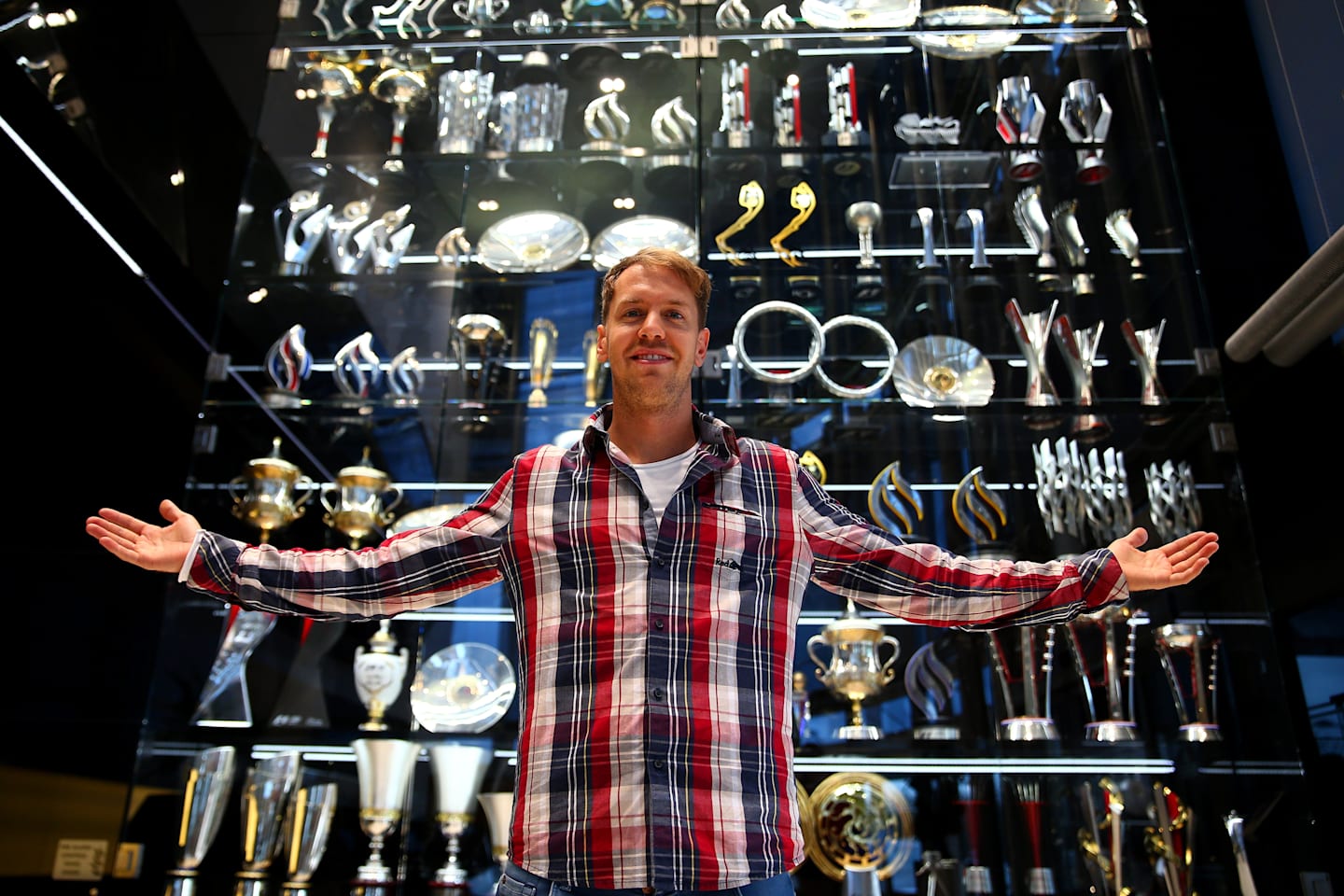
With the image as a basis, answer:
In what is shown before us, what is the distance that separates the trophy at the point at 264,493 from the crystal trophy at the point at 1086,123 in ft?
8.09

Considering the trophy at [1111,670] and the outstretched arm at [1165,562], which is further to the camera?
the trophy at [1111,670]

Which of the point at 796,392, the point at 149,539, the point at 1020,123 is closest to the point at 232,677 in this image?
the point at 149,539

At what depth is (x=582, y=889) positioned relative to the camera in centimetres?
106

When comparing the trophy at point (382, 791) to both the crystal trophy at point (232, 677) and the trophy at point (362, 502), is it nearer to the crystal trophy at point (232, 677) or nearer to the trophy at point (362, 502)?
the crystal trophy at point (232, 677)

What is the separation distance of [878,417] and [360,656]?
4.99ft

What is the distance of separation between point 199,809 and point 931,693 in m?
1.84

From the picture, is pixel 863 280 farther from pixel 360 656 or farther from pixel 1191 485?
pixel 360 656

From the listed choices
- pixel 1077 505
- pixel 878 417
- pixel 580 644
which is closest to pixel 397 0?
pixel 878 417

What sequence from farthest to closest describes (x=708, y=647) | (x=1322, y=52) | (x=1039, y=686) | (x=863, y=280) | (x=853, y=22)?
(x=853, y=22) → (x=863, y=280) → (x=1039, y=686) → (x=1322, y=52) → (x=708, y=647)

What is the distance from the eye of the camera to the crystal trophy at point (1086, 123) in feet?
9.82

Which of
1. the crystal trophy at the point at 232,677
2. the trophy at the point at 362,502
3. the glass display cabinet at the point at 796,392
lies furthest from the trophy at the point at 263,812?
the trophy at the point at 362,502

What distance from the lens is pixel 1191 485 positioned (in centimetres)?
263

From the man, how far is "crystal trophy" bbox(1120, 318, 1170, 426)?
161 cm

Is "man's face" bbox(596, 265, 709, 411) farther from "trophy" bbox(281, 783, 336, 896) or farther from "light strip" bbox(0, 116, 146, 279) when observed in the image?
"light strip" bbox(0, 116, 146, 279)
